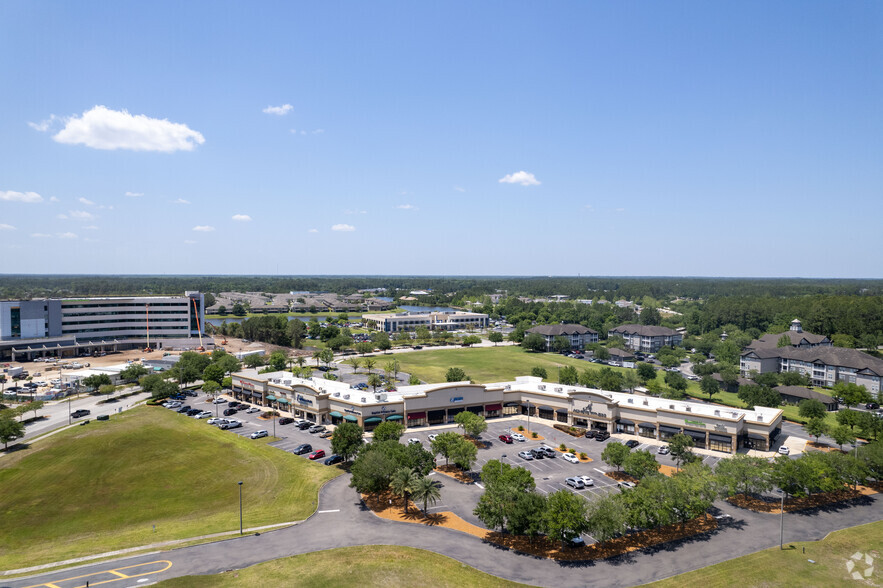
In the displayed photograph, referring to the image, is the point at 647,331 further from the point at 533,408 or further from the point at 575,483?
the point at 575,483

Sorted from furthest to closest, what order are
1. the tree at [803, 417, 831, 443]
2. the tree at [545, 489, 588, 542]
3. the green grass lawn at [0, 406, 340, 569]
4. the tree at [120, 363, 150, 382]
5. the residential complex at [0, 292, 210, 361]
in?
the residential complex at [0, 292, 210, 361], the tree at [120, 363, 150, 382], the tree at [803, 417, 831, 443], the green grass lawn at [0, 406, 340, 569], the tree at [545, 489, 588, 542]

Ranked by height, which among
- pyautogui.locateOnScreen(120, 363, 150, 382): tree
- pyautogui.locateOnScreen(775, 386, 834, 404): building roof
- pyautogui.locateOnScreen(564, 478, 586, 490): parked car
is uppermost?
pyautogui.locateOnScreen(120, 363, 150, 382): tree

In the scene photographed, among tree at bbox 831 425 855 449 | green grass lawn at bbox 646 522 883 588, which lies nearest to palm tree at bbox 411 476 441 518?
green grass lawn at bbox 646 522 883 588

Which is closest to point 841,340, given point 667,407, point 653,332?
point 653,332

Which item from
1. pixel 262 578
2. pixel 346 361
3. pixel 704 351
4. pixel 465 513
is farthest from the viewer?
pixel 704 351

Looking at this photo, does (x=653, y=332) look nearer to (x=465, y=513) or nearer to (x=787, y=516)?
(x=787, y=516)

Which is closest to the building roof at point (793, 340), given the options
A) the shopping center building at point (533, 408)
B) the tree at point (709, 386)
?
the tree at point (709, 386)

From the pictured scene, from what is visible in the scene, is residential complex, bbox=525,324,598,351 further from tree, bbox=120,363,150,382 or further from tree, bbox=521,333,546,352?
tree, bbox=120,363,150,382
